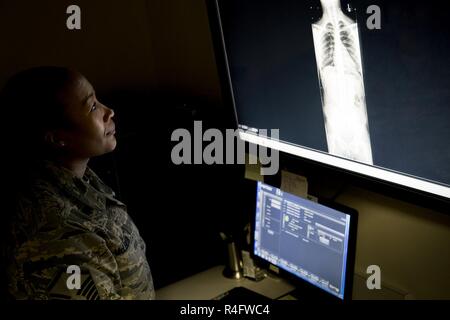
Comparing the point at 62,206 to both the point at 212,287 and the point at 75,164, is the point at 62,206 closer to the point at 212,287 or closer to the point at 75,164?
the point at 75,164

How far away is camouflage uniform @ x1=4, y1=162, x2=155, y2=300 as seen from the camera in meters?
1.12

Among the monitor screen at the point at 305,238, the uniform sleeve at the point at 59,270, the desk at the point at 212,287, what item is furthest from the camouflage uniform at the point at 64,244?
the monitor screen at the point at 305,238

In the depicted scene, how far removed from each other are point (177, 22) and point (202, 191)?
715 millimetres

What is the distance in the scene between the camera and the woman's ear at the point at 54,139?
1240mm

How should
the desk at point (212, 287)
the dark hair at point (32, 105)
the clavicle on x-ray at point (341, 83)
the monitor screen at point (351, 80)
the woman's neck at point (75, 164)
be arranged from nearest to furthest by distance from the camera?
the monitor screen at point (351, 80), the clavicle on x-ray at point (341, 83), the dark hair at point (32, 105), the woman's neck at point (75, 164), the desk at point (212, 287)

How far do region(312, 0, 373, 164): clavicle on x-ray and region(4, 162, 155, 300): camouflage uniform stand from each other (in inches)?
24.9

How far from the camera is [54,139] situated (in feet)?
4.11

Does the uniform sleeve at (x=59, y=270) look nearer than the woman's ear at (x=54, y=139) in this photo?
Yes

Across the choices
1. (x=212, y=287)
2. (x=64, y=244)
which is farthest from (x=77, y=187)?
(x=212, y=287)

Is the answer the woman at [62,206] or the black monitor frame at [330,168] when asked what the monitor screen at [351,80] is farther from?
the woman at [62,206]

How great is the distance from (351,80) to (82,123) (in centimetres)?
67

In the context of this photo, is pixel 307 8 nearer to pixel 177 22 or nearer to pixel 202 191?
pixel 202 191

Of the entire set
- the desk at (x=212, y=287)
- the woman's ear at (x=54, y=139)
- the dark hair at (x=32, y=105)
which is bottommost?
the desk at (x=212, y=287)
